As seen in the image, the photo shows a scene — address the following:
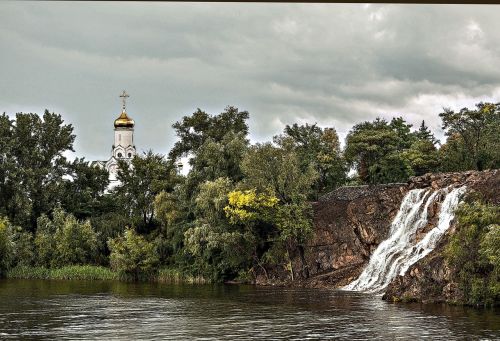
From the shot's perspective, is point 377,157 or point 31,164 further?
point 31,164

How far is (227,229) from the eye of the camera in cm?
4325

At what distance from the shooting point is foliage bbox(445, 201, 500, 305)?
25.5m

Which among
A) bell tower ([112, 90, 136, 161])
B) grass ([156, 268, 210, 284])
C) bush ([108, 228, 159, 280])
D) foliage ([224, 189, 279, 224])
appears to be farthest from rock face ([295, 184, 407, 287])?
bell tower ([112, 90, 136, 161])

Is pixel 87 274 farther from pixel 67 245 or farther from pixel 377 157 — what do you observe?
pixel 377 157

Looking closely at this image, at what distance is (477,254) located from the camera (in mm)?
26688

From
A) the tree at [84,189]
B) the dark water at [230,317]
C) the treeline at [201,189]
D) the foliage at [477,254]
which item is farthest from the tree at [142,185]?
the foliage at [477,254]

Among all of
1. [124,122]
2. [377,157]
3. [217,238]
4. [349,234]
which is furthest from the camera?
[124,122]

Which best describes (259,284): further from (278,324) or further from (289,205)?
(278,324)

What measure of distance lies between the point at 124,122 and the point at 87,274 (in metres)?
41.0

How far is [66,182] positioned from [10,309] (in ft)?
113

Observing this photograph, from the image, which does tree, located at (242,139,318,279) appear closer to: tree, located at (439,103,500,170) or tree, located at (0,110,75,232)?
tree, located at (439,103,500,170)

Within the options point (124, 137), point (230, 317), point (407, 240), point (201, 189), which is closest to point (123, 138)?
point (124, 137)

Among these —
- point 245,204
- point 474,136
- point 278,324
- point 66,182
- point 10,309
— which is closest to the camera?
point 278,324

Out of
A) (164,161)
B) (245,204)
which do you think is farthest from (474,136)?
(164,161)
